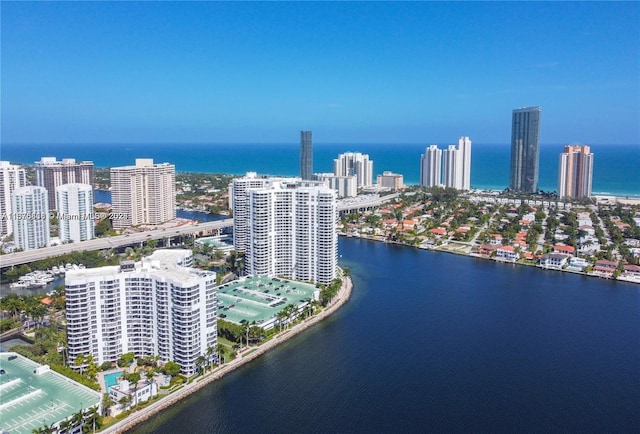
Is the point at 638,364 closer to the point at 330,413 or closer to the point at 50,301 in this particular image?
the point at 330,413

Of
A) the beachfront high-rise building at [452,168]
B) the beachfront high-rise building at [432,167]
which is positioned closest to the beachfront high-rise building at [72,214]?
the beachfront high-rise building at [432,167]

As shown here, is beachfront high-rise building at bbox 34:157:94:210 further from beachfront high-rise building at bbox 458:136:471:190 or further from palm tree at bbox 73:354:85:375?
beachfront high-rise building at bbox 458:136:471:190

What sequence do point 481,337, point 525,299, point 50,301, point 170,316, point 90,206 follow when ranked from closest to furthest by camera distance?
point 170,316 → point 481,337 → point 50,301 → point 525,299 → point 90,206

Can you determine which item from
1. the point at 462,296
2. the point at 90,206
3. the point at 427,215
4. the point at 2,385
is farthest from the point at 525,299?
the point at 90,206

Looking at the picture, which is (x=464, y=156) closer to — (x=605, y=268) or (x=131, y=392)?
(x=605, y=268)

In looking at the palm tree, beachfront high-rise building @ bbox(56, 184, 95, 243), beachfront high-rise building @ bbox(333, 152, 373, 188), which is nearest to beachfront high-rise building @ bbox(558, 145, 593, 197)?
beachfront high-rise building @ bbox(333, 152, 373, 188)

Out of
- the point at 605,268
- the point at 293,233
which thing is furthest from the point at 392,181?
the point at 293,233
